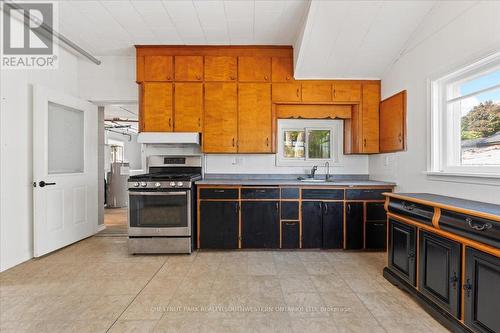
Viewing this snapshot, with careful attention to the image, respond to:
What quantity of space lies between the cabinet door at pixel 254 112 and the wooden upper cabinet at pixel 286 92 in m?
0.10

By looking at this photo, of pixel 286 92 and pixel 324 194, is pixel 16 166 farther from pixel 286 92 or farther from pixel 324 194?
pixel 324 194

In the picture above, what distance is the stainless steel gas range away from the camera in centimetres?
333

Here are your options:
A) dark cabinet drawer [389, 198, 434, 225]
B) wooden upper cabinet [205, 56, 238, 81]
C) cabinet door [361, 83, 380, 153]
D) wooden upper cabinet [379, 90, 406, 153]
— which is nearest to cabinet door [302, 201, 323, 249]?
dark cabinet drawer [389, 198, 434, 225]

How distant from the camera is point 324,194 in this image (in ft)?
11.2

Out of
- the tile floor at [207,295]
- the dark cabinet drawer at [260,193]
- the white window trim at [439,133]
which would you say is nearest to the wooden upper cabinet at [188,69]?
the dark cabinet drawer at [260,193]

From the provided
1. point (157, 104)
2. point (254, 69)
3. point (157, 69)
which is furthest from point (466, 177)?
point (157, 69)

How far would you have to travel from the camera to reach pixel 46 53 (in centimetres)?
354

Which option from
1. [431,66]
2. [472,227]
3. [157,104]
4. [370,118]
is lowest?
[472,227]

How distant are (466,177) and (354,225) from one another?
1.41m

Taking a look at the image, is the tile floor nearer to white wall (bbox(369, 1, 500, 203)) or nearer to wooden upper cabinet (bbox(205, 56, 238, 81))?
white wall (bbox(369, 1, 500, 203))

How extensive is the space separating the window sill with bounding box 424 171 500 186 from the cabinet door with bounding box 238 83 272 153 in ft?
6.44

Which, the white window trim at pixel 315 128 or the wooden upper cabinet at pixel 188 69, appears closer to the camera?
the wooden upper cabinet at pixel 188 69

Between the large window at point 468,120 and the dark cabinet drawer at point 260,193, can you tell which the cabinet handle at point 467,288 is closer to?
the large window at point 468,120

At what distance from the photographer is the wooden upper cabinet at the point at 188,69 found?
3.71 meters
